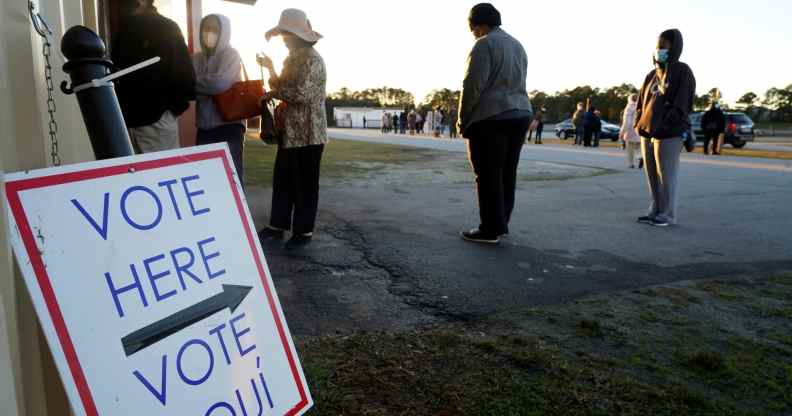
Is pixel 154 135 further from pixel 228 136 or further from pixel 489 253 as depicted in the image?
pixel 489 253

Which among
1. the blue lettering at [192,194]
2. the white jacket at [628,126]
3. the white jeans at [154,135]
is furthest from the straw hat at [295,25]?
the white jacket at [628,126]

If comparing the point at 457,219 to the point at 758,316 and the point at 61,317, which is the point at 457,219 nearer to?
the point at 758,316

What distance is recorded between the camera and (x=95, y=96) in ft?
4.42

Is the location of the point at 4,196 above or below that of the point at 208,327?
above

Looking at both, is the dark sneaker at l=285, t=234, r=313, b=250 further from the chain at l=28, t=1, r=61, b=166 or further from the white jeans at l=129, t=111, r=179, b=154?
the chain at l=28, t=1, r=61, b=166

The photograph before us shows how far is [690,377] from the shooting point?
2.34m

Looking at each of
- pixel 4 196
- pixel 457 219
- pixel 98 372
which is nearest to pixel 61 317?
pixel 98 372

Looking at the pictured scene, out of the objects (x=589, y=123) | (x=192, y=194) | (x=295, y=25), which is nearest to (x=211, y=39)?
(x=295, y=25)

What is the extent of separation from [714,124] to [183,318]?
18789mm

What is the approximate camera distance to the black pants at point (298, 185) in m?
4.31

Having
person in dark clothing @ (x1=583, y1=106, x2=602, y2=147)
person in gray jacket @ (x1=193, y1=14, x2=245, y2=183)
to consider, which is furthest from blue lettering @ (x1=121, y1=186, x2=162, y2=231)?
person in dark clothing @ (x1=583, y1=106, x2=602, y2=147)

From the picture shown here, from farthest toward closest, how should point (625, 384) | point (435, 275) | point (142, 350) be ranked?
point (435, 275), point (625, 384), point (142, 350)

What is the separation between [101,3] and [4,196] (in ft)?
12.8

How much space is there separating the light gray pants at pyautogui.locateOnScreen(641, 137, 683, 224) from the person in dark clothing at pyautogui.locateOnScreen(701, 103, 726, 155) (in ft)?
43.1
